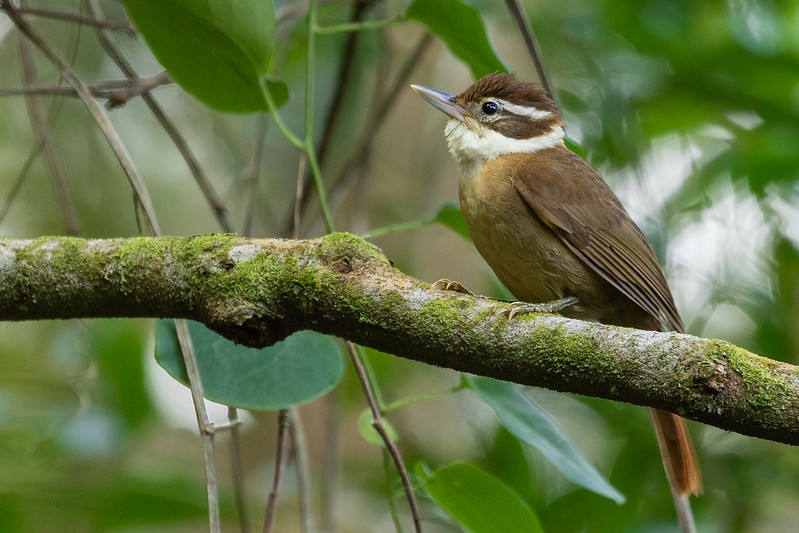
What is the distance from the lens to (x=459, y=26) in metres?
2.88

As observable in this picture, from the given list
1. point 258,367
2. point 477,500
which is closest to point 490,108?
point 258,367

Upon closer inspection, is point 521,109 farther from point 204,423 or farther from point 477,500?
point 204,423

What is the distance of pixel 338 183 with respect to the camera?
420cm

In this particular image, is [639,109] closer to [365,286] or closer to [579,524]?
[579,524]

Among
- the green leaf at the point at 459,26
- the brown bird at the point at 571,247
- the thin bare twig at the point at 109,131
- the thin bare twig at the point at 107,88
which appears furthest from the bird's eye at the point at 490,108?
the thin bare twig at the point at 109,131

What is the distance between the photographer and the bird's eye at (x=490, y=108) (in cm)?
371

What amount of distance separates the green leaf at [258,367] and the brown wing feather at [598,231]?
103cm

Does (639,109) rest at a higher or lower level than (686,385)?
higher

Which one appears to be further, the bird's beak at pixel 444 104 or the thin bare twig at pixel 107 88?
the bird's beak at pixel 444 104

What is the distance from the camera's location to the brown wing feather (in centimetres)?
319

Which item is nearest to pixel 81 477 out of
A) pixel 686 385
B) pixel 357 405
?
pixel 357 405

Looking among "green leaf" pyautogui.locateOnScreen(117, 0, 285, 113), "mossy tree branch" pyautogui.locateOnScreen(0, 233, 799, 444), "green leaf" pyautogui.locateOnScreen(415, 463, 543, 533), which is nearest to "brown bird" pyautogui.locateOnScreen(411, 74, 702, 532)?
"green leaf" pyautogui.locateOnScreen(415, 463, 543, 533)

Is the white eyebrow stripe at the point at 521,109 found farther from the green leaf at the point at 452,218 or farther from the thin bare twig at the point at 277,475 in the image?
the thin bare twig at the point at 277,475

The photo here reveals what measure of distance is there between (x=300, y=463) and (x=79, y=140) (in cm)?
436
